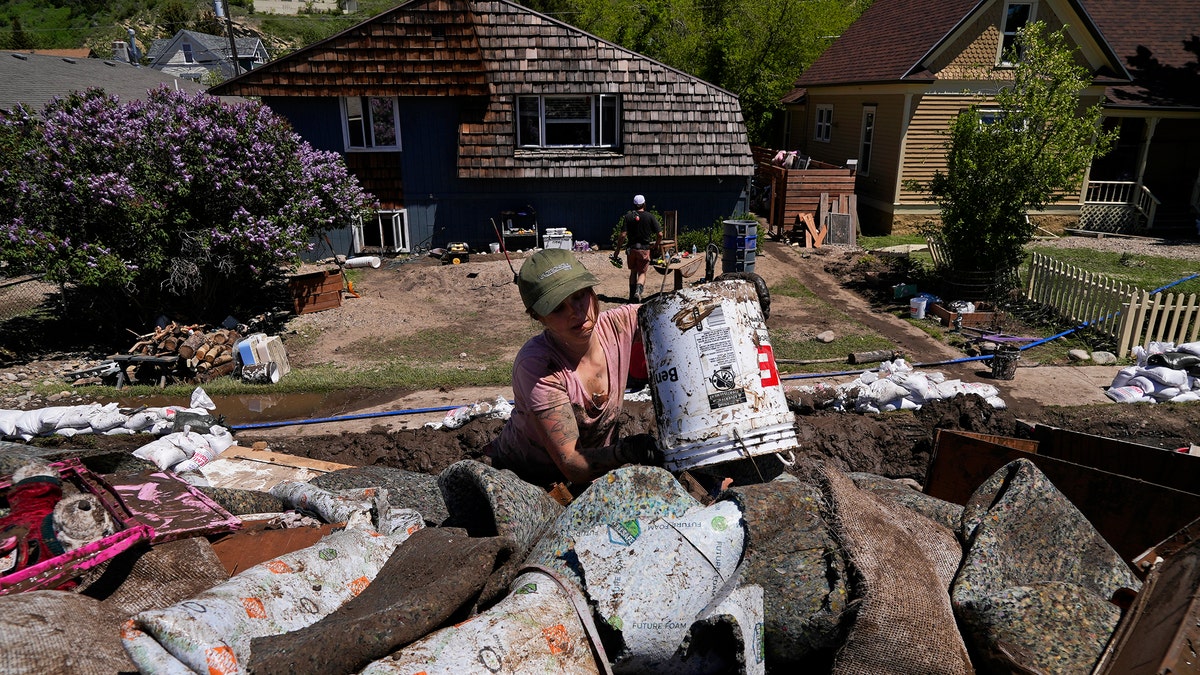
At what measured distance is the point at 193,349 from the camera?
9.74m

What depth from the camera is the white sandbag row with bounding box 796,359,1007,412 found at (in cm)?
762

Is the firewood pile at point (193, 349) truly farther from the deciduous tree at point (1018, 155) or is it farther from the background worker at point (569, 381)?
the deciduous tree at point (1018, 155)

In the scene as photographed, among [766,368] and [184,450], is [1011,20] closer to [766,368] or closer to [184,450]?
[766,368]

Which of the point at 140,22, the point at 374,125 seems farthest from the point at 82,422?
the point at 140,22

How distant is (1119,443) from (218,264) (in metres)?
11.3

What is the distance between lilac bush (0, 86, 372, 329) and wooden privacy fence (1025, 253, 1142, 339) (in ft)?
39.3

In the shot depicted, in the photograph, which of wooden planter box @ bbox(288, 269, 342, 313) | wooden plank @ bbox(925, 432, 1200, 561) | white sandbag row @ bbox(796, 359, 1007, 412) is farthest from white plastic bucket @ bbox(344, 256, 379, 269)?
wooden plank @ bbox(925, 432, 1200, 561)

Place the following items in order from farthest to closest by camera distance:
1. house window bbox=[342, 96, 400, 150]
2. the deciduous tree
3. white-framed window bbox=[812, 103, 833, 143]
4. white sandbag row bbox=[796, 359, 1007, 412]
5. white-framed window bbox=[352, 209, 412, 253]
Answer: white-framed window bbox=[812, 103, 833, 143], white-framed window bbox=[352, 209, 412, 253], house window bbox=[342, 96, 400, 150], the deciduous tree, white sandbag row bbox=[796, 359, 1007, 412]

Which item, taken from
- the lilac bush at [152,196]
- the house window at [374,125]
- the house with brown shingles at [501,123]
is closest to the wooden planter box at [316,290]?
the lilac bush at [152,196]

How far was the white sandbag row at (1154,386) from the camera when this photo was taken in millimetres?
7930

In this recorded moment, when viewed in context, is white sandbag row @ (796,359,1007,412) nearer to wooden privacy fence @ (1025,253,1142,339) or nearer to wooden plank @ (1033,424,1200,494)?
wooden privacy fence @ (1025,253,1142,339)

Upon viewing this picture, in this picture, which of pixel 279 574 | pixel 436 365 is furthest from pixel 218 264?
pixel 279 574

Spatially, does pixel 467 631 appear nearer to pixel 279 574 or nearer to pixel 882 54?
pixel 279 574

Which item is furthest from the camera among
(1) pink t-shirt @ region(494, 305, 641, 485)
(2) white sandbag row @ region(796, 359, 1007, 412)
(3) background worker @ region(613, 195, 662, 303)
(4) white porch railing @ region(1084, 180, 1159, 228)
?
(4) white porch railing @ region(1084, 180, 1159, 228)
